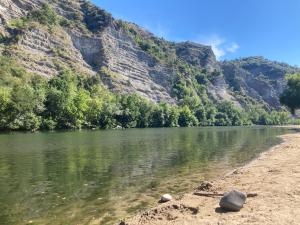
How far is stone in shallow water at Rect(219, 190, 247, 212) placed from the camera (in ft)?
47.4

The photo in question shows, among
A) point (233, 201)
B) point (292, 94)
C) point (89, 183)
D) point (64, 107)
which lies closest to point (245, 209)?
point (233, 201)

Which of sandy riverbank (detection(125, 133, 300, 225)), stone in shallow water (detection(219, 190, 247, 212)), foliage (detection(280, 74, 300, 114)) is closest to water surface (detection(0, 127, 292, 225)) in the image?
sandy riverbank (detection(125, 133, 300, 225))

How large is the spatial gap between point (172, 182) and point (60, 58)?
183960 millimetres

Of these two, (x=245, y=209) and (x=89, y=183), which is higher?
(x=245, y=209)

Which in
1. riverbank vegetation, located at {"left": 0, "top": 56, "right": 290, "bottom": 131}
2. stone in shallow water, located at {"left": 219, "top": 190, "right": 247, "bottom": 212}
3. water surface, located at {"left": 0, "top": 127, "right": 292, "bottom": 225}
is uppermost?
riverbank vegetation, located at {"left": 0, "top": 56, "right": 290, "bottom": 131}

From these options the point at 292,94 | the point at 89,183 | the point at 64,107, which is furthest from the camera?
the point at 292,94

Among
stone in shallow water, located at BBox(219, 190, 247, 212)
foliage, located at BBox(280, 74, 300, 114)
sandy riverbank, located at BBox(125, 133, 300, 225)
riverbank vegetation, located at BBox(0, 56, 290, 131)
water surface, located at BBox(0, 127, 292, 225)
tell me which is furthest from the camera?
foliage, located at BBox(280, 74, 300, 114)

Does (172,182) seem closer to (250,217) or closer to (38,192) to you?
(38,192)

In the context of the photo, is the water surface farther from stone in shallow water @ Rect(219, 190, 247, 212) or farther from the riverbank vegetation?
the riverbank vegetation

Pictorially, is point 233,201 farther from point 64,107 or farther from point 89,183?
point 64,107

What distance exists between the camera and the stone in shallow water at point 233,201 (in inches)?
569

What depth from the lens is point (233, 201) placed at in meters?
14.6

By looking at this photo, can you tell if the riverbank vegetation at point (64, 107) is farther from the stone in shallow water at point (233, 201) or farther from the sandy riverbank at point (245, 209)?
the stone in shallow water at point (233, 201)

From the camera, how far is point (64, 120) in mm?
116188
